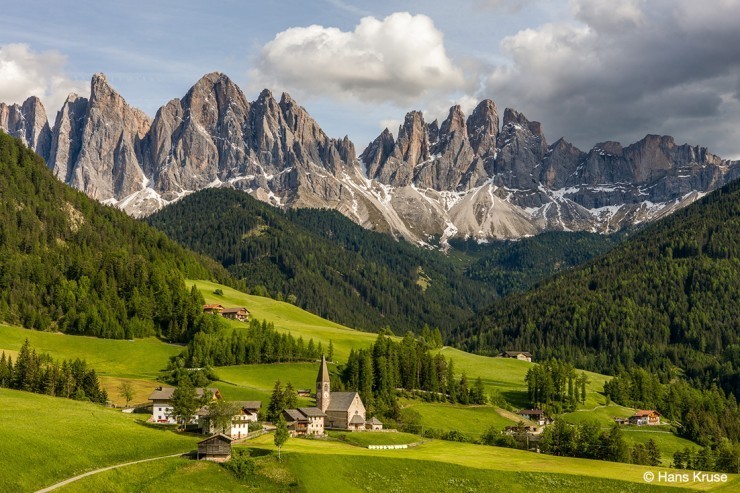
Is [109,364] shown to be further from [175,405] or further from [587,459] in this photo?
[587,459]

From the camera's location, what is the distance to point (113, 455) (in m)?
98.0

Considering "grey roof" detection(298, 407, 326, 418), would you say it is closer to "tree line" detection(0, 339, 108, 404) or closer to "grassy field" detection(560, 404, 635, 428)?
"tree line" detection(0, 339, 108, 404)

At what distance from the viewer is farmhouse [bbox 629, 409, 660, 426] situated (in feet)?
611

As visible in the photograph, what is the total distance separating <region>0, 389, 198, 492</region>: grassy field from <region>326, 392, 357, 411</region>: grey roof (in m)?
36.4

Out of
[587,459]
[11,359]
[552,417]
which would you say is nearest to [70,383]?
[11,359]

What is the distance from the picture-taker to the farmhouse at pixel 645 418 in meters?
186

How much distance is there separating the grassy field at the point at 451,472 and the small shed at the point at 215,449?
7597 millimetres

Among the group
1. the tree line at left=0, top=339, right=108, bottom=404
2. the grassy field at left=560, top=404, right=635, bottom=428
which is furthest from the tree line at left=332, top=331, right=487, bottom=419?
the tree line at left=0, top=339, right=108, bottom=404

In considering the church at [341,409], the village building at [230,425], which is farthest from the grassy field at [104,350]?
the village building at [230,425]

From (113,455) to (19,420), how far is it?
51.9 feet

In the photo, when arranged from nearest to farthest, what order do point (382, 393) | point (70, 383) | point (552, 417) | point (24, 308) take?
point (70, 383) < point (382, 393) < point (552, 417) < point (24, 308)

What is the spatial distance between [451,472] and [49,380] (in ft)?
247

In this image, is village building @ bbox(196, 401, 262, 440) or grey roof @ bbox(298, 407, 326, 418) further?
grey roof @ bbox(298, 407, 326, 418)

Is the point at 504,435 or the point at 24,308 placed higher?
the point at 24,308
